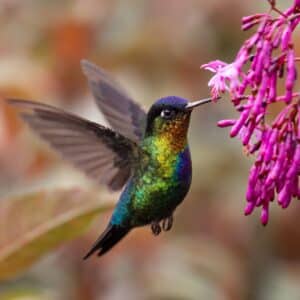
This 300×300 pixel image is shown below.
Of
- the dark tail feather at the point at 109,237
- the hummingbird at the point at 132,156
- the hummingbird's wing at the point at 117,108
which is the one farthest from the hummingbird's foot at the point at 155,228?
the hummingbird's wing at the point at 117,108

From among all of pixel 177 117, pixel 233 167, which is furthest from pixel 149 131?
pixel 233 167

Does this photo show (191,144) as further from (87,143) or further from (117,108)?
(87,143)

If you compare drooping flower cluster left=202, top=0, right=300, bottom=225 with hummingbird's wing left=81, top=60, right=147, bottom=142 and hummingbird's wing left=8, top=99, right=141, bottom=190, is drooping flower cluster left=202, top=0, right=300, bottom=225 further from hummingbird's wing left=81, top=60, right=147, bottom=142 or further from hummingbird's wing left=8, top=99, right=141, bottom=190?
hummingbird's wing left=81, top=60, right=147, bottom=142

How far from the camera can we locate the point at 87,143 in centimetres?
315

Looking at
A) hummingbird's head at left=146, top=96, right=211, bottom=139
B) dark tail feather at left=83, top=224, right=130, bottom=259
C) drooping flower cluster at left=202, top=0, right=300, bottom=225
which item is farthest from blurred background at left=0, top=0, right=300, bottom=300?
drooping flower cluster at left=202, top=0, right=300, bottom=225

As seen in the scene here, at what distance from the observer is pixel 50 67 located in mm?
5074

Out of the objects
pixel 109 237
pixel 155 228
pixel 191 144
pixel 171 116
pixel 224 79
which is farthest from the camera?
pixel 191 144

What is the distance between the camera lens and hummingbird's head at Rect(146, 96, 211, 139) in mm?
2910

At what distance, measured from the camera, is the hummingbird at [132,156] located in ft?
9.74

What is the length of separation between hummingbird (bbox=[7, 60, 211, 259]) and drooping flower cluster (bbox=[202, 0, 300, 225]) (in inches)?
19.5

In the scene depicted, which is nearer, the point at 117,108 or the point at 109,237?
the point at 109,237

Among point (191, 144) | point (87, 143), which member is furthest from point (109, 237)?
point (191, 144)

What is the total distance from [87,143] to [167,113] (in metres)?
0.35

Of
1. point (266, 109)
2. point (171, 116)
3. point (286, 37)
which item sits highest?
point (286, 37)
